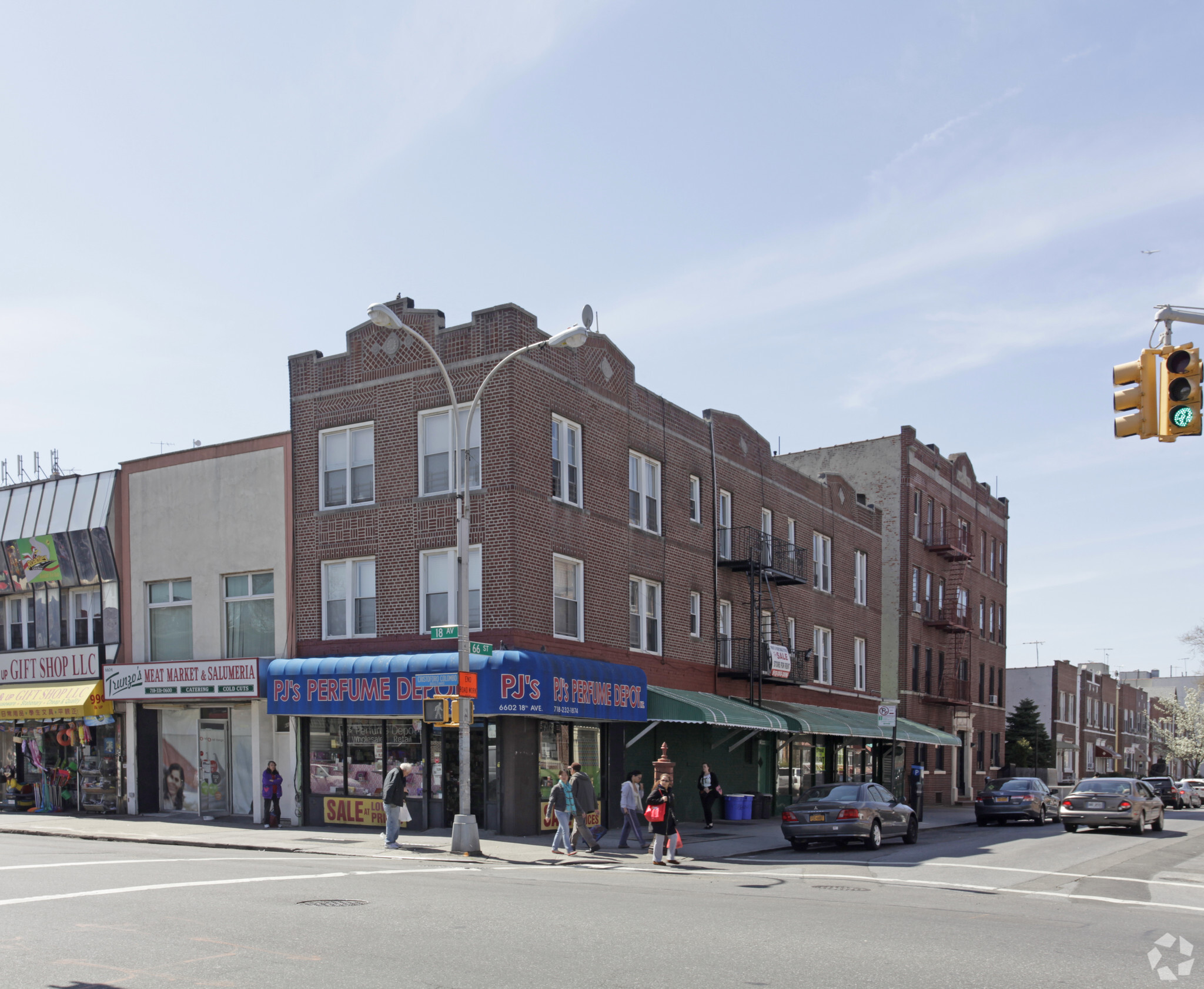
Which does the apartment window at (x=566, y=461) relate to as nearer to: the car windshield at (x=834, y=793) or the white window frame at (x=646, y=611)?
the white window frame at (x=646, y=611)

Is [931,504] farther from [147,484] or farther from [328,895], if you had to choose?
[328,895]

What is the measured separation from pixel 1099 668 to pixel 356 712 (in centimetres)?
8350

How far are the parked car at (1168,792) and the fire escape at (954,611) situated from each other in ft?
25.7

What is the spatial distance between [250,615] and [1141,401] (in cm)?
2126

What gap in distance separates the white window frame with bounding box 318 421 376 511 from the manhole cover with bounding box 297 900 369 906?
45.1ft

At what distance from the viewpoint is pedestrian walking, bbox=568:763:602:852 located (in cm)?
2044

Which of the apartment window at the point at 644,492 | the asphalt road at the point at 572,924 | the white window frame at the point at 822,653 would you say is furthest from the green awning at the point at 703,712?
the white window frame at the point at 822,653

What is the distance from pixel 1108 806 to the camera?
1115 inches

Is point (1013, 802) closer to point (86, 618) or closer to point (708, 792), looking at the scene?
point (708, 792)

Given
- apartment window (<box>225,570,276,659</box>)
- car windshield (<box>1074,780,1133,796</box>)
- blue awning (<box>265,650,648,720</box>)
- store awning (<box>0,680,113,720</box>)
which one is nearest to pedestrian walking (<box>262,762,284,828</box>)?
blue awning (<box>265,650,648,720</box>)

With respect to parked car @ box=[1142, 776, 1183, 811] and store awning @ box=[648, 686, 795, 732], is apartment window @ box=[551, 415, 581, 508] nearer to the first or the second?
store awning @ box=[648, 686, 795, 732]

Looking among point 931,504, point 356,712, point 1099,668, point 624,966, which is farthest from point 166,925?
point 1099,668

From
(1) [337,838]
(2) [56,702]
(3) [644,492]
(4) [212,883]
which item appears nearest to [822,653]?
(3) [644,492]

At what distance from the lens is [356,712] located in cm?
2369
